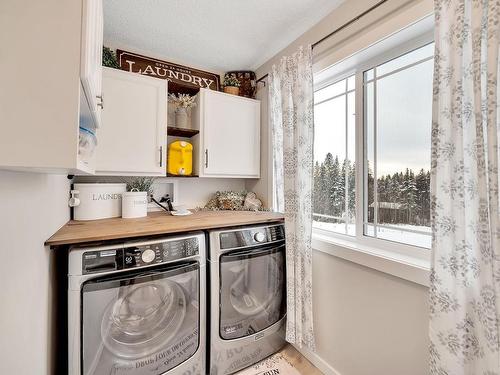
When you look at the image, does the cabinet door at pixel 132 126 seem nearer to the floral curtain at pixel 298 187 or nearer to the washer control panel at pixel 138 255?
the washer control panel at pixel 138 255

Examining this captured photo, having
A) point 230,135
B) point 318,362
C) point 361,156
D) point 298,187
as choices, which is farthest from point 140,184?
point 318,362

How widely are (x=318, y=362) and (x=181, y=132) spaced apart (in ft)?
7.01

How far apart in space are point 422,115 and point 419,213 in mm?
548

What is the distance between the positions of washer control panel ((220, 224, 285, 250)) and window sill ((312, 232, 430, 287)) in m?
0.28

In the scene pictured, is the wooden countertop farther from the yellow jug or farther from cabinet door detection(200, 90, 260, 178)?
cabinet door detection(200, 90, 260, 178)

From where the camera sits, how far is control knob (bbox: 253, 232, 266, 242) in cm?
166

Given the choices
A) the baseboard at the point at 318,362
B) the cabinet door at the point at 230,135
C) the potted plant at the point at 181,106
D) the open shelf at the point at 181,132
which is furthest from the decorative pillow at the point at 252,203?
the baseboard at the point at 318,362

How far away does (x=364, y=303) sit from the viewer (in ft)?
4.40

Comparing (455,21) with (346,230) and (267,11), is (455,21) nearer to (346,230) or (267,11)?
(267,11)

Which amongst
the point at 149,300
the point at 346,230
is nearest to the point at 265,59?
the point at 346,230

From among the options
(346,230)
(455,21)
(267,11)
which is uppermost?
(267,11)

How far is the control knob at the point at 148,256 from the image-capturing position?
1.23 meters

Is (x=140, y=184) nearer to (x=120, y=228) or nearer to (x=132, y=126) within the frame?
(x=132, y=126)

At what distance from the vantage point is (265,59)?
7.09 ft
